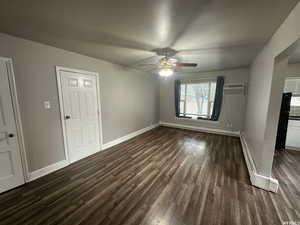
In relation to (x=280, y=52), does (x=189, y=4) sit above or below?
above

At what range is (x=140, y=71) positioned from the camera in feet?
15.3

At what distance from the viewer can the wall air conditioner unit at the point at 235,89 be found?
13.9 ft

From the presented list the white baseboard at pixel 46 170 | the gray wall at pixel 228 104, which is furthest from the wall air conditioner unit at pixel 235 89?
the white baseboard at pixel 46 170

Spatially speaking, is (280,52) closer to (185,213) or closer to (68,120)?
(185,213)

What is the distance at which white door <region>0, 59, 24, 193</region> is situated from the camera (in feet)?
6.30

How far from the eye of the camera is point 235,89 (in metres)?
4.36

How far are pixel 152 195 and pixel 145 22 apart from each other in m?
2.45

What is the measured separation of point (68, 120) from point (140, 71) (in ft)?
9.62

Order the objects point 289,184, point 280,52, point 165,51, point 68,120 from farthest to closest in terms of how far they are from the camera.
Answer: point 68,120 < point 165,51 < point 289,184 < point 280,52

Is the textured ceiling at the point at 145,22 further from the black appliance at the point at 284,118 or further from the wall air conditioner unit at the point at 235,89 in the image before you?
the wall air conditioner unit at the point at 235,89

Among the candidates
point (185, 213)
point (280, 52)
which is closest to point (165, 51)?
point (280, 52)

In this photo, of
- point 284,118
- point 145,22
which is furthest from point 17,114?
point 284,118

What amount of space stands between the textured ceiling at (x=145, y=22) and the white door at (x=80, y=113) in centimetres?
75

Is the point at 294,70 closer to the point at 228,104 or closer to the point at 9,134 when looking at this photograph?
the point at 228,104
